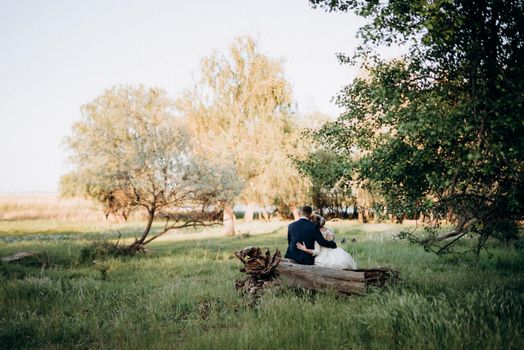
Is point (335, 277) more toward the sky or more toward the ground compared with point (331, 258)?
more toward the ground

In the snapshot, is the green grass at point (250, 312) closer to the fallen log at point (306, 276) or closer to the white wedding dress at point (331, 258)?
the fallen log at point (306, 276)

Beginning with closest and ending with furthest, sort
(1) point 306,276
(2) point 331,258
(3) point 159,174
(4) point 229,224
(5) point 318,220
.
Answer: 1. (1) point 306,276
2. (2) point 331,258
3. (5) point 318,220
4. (3) point 159,174
5. (4) point 229,224

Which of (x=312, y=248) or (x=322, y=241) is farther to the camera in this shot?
(x=312, y=248)

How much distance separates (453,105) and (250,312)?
16.9ft

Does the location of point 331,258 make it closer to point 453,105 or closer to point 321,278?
point 321,278

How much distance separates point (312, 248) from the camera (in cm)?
817

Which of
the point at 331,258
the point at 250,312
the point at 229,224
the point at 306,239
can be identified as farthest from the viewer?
the point at 229,224

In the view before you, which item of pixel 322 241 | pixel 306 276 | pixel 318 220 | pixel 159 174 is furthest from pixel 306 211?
pixel 159 174

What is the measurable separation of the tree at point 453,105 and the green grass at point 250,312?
1570 millimetres

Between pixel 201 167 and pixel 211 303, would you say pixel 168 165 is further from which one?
pixel 211 303

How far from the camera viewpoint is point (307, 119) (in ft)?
99.6

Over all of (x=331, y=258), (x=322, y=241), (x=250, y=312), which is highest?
(x=322, y=241)

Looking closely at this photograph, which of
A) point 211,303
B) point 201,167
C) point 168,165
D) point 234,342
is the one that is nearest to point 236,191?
point 201,167

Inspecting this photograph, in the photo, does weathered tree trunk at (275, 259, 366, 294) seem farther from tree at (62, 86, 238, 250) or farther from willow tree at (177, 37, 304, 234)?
willow tree at (177, 37, 304, 234)
